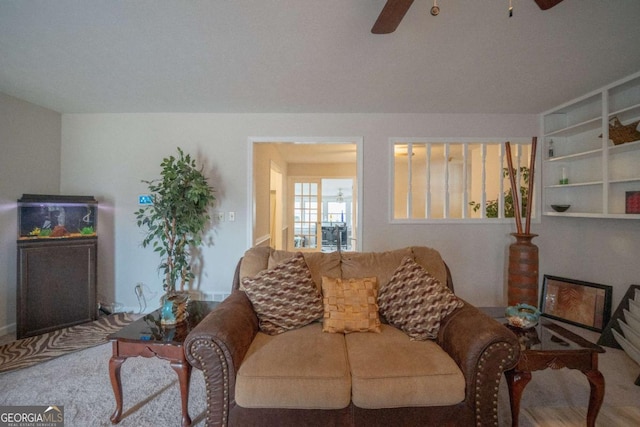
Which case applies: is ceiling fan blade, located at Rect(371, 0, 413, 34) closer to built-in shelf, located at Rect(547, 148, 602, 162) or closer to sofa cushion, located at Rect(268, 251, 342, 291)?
sofa cushion, located at Rect(268, 251, 342, 291)

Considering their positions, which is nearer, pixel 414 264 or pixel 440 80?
pixel 414 264

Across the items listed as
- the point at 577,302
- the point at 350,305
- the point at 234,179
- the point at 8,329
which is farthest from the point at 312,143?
the point at 8,329

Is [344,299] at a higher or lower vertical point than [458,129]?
lower

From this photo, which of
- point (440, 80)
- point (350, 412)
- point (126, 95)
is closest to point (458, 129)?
point (440, 80)

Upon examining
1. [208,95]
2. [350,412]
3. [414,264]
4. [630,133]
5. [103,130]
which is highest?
[208,95]

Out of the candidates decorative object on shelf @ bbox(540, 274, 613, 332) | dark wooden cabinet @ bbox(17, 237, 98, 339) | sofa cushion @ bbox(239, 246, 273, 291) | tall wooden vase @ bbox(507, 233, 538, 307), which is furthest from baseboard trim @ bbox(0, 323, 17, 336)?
decorative object on shelf @ bbox(540, 274, 613, 332)

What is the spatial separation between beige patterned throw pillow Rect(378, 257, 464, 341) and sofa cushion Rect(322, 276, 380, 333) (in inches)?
4.2

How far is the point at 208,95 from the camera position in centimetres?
270

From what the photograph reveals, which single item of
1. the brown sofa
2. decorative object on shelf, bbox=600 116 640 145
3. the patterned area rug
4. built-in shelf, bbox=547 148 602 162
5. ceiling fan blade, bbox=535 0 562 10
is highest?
ceiling fan blade, bbox=535 0 562 10

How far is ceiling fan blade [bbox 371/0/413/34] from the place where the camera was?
121 cm

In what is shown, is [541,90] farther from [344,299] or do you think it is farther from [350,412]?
[350,412]

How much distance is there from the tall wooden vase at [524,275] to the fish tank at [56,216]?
4.48 metres

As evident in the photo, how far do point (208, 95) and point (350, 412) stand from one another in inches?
113

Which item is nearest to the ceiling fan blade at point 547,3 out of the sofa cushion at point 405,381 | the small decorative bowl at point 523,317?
the small decorative bowl at point 523,317
